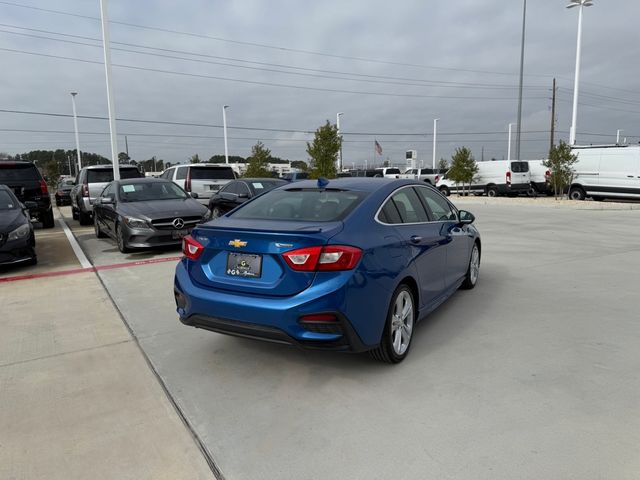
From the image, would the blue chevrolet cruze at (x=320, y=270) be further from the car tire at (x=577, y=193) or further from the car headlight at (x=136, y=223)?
the car tire at (x=577, y=193)

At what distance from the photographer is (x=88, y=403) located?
3.32 meters

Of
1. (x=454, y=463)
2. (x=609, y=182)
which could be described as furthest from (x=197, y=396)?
(x=609, y=182)

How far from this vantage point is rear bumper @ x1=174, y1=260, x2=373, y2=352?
126 inches

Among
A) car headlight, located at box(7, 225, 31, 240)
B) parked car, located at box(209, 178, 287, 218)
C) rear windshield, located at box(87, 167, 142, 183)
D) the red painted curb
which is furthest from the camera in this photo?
rear windshield, located at box(87, 167, 142, 183)

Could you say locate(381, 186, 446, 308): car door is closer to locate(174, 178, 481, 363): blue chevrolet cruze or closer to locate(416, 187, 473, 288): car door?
locate(174, 178, 481, 363): blue chevrolet cruze

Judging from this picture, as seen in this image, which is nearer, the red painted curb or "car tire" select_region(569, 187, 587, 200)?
the red painted curb

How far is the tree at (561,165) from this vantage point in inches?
844

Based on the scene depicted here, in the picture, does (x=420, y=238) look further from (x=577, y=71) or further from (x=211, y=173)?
(x=577, y=71)

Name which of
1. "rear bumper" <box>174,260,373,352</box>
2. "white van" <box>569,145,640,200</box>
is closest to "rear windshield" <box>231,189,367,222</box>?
"rear bumper" <box>174,260,373,352</box>

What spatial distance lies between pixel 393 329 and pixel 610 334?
227 centimetres

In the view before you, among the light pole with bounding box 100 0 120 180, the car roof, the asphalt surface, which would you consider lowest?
the asphalt surface

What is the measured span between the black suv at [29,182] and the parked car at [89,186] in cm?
102

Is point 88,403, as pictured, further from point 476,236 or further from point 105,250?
point 105,250

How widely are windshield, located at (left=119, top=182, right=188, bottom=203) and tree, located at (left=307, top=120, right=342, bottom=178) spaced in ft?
55.8
